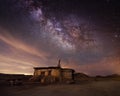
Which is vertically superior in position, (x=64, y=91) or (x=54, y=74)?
(x=54, y=74)

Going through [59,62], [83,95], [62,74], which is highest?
[59,62]

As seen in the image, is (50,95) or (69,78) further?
(69,78)

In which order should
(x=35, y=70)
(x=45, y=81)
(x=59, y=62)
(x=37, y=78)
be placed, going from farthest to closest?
(x=59, y=62)
(x=35, y=70)
(x=37, y=78)
(x=45, y=81)

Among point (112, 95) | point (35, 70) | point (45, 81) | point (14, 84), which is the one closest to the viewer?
point (112, 95)

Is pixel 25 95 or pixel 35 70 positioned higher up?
pixel 35 70

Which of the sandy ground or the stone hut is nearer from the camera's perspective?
the sandy ground

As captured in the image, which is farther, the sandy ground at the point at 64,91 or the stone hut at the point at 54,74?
the stone hut at the point at 54,74

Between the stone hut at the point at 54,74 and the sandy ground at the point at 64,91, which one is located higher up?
the stone hut at the point at 54,74

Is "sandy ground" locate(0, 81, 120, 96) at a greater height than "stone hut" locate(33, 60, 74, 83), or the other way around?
"stone hut" locate(33, 60, 74, 83)

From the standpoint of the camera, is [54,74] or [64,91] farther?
[54,74]

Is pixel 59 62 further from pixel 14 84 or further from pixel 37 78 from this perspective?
pixel 14 84

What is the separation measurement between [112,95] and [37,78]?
955 inches

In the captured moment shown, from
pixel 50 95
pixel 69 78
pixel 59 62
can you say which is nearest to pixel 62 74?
pixel 69 78

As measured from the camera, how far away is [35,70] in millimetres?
41969
